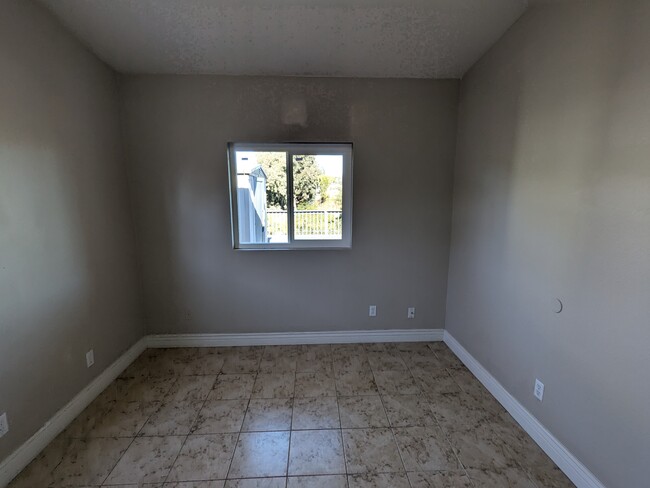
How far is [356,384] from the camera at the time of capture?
236cm

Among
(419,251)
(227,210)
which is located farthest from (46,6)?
(419,251)

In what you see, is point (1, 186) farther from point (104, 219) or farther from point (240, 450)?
point (240, 450)

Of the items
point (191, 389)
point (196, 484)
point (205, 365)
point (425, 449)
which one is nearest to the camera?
point (196, 484)

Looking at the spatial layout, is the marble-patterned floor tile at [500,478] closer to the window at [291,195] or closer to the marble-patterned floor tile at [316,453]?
the marble-patterned floor tile at [316,453]

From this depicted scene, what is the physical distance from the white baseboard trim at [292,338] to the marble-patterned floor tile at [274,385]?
0.50 metres

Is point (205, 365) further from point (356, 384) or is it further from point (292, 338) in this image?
point (356, 384)

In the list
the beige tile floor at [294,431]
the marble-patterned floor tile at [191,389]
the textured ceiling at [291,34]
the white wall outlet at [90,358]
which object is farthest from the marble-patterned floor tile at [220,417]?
the textured ceiling at [291,34]

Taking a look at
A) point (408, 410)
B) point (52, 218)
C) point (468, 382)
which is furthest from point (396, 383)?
point (52, 218)

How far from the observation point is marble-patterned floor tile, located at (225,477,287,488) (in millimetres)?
1521

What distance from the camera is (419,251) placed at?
2914 millimetres

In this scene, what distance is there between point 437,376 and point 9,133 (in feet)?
10.8

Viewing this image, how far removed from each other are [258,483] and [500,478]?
129 cm

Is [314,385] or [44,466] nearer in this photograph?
[44,466]

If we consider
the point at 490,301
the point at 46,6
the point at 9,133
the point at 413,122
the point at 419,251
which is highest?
the point at 46,6
